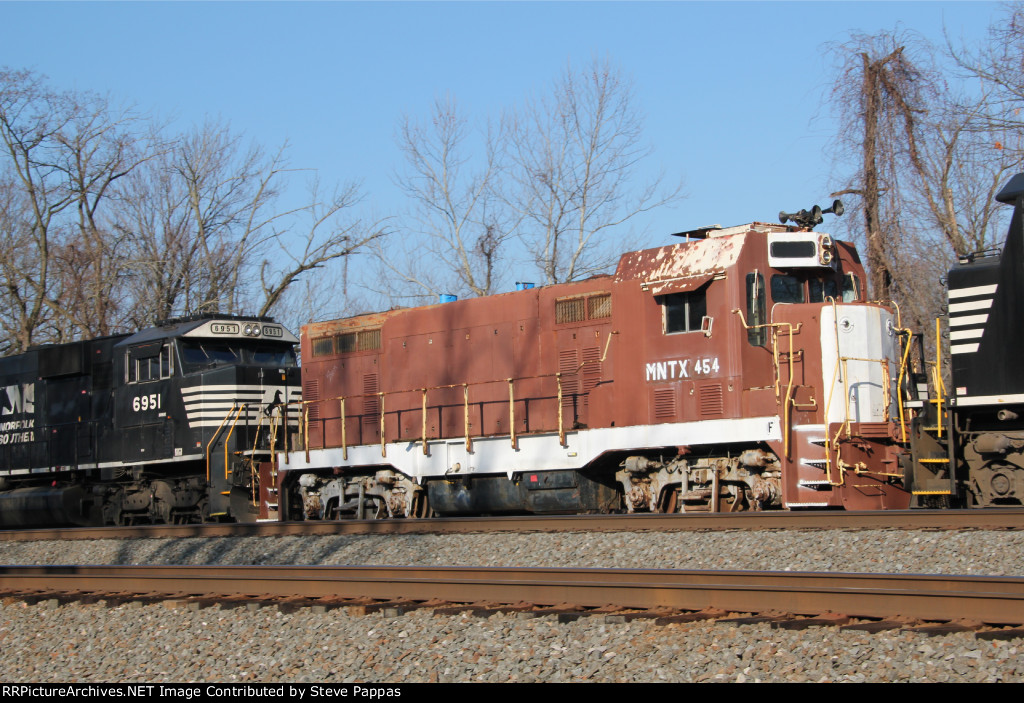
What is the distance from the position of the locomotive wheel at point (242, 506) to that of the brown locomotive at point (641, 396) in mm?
871

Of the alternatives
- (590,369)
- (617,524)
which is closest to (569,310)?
(590,369)

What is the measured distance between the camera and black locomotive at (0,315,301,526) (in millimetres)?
16281

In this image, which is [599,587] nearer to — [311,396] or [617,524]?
[617,524]

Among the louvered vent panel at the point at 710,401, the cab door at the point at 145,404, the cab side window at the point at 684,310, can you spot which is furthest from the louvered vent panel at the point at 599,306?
the cab door at the point at 145,404

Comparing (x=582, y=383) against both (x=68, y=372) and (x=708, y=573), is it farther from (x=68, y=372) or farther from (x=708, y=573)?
(x=68, y=372)

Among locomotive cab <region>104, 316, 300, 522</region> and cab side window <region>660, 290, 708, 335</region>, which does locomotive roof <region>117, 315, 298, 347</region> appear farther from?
cab side window <region>660, 290, 708, 335</region>

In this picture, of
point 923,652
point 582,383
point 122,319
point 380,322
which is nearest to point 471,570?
point 923,652

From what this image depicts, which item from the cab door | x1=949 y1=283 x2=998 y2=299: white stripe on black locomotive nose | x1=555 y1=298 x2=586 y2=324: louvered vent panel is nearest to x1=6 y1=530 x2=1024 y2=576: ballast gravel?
x1=555 y1=298 x2=586 y2=324: louvered vent panel

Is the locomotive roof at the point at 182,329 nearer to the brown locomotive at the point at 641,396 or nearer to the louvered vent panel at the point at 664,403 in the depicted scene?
the brown locomotive at the point at 641,396

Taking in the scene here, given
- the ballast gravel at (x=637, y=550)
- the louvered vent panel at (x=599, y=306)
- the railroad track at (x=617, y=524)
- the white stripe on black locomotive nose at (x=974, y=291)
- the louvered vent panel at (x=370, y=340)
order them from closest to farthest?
the ballast gravel at (x=637, y=550)
the railroad track at (x=617, y=524)
the white stripe on black locomotive nose at (x=974, y=291)
the louvered vent panel at (x=599, y=306)
the louvered vent panel at (x=370, y=340)

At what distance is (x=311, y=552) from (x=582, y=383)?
3973 mm

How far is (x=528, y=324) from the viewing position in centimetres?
1383

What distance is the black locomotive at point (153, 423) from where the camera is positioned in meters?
16.3

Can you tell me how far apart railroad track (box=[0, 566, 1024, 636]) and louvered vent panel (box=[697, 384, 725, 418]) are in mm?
4511
